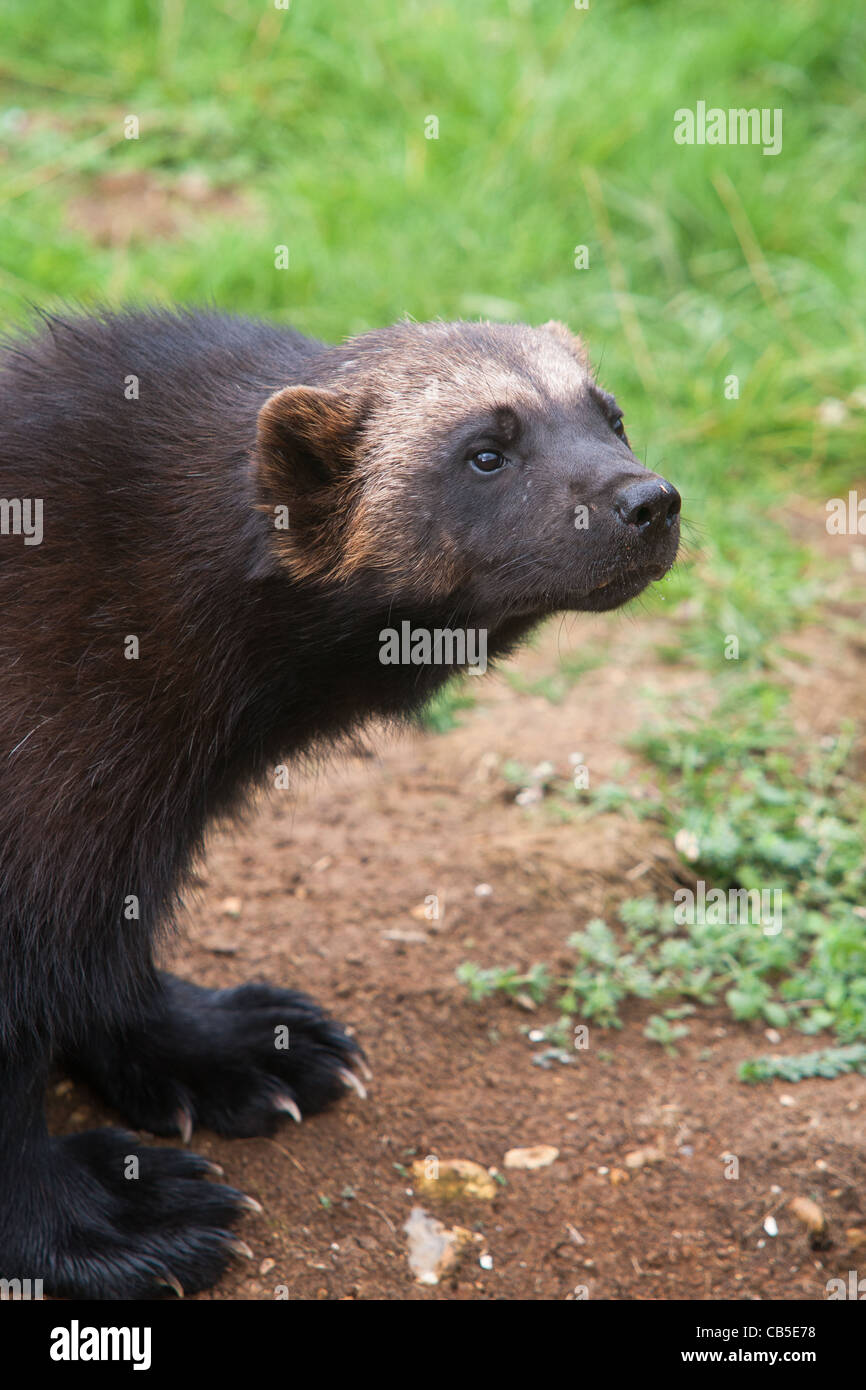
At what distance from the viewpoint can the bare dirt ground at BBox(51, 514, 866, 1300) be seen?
3234 mm

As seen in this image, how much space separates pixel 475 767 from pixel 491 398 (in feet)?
6.34

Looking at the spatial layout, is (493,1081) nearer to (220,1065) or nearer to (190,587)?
(220,1065)

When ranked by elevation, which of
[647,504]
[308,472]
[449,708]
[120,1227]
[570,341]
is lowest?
[120,1227]

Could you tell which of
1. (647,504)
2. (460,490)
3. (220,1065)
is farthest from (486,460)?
(220,1065)

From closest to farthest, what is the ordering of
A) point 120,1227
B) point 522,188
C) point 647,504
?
point 647,504
point 120,1227
point 522,188

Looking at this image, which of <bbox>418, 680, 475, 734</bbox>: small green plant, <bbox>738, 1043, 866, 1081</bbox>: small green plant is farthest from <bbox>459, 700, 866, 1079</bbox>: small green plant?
<bbox>418, 680, 475, 734</bbox>: small green plant

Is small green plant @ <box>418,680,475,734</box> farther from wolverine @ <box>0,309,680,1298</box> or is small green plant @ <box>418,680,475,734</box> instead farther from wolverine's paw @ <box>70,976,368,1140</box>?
wolverine @ <box>0,309,680,1298</box>

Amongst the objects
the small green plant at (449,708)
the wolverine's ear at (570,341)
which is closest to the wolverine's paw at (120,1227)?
the small green plant at (449,708)

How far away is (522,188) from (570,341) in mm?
3853

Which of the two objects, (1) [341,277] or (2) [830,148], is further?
(2) [830,148]

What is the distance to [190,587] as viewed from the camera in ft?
9.72

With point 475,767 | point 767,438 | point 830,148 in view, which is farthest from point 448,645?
point 830,148

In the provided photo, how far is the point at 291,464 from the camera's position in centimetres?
296
